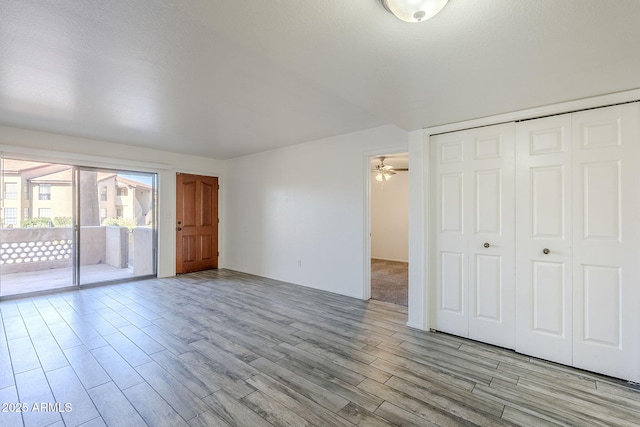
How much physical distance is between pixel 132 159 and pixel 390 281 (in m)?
5.16

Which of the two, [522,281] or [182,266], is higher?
[522,281]

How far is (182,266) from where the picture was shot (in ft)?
18.5

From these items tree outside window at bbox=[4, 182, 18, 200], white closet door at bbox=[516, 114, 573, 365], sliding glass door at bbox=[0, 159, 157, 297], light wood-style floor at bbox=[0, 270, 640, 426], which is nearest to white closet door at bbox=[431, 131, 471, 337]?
light wood-style floor at bbox=[0, 270, 640, 426]

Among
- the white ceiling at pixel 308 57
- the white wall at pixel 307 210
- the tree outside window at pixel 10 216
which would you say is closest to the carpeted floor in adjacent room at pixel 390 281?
the white wall at pixel 307 210

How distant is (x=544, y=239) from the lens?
7.88ft

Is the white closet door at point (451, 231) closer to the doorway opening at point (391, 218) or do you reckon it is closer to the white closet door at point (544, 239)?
the white closet door at point (544, 239)

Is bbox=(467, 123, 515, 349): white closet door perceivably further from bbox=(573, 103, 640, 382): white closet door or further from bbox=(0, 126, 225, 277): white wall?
bbox=(0, 126, 225, 277): white wall

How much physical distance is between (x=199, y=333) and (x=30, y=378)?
1.22 metres

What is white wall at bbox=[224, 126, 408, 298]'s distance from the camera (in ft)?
13.2

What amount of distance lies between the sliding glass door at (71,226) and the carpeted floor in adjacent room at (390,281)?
4279mm

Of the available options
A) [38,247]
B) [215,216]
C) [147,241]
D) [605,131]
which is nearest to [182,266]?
[147,241]

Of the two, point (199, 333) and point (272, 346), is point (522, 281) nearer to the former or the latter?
point (272, 346)

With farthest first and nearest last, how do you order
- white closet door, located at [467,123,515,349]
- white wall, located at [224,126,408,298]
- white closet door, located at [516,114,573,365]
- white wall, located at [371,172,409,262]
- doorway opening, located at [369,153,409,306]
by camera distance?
1. white wall, located at [371,172,409,262]
2. doorway opening, located at [369,153,409,306]
3. white wall, located at [224,126,408,298]
4. white closet door, located at [467,123,515,349]
5. white closet door, located at [516,114,573,365]

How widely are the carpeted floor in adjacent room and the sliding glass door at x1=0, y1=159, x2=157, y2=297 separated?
4.28 meters
